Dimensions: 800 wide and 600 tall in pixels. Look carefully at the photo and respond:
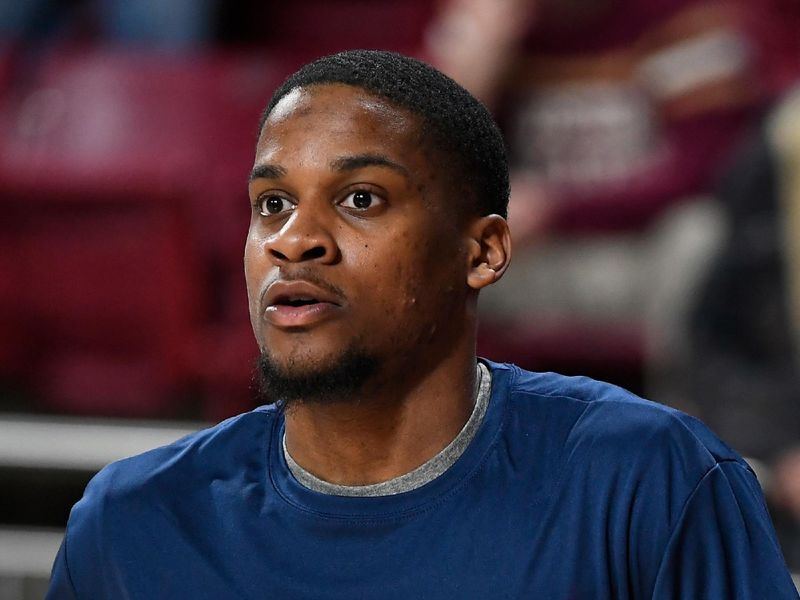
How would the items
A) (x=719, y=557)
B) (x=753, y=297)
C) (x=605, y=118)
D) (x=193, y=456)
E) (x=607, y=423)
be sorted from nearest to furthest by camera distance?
1. (x=719, y=557)
2. (x=607, y=423)
3. (x=193, y=456)
4. (x=753, y=297)
5. (x=605, y=118)

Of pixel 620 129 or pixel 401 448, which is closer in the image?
pixel 401 448

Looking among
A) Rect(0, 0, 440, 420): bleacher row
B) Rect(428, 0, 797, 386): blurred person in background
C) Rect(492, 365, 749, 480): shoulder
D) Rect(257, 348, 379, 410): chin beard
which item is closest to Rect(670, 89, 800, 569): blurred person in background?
Rect(428, 0, 797, 386): blurred person in background

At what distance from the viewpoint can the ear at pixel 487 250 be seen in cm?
142

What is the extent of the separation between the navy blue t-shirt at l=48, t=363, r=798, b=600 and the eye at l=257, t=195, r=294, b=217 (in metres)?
0.26

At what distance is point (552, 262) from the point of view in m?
3.31

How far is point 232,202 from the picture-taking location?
10.6 feet

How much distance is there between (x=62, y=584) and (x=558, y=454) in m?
0.54

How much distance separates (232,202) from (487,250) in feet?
6.12

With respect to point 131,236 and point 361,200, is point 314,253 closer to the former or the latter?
point 361,200

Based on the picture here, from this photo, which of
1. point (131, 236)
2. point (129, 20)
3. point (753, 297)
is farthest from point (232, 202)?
point (753, 297)

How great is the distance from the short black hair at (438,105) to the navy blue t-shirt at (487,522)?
224 millimetres

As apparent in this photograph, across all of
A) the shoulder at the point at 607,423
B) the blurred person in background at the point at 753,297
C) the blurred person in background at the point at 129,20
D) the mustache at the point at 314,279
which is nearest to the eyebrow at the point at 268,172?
Answer: the mustache at the point at 314,279

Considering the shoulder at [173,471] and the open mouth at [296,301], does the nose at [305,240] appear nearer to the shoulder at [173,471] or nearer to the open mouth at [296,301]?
the open mouth at [296,301]

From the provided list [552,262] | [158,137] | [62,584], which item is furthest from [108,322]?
[62,584]
